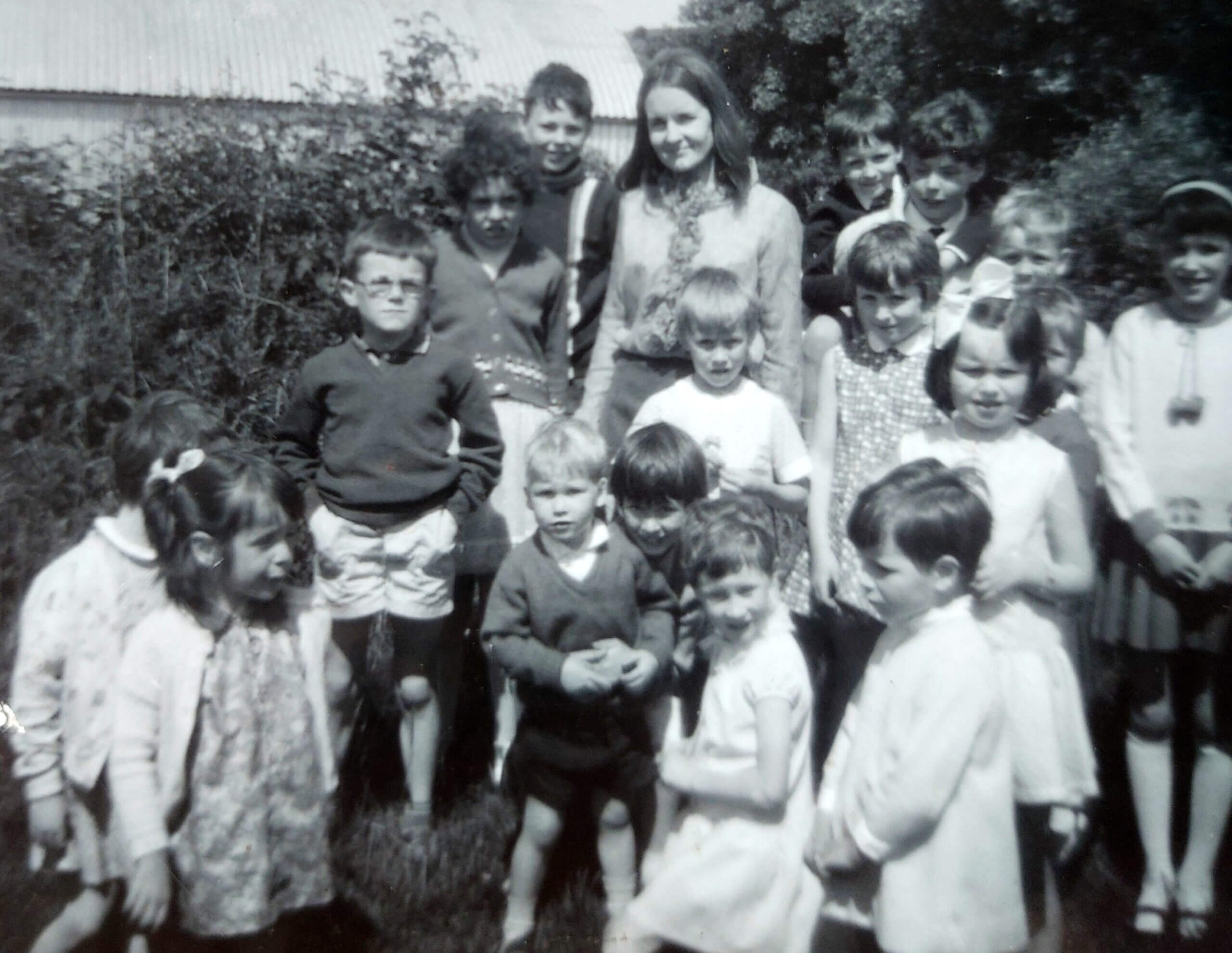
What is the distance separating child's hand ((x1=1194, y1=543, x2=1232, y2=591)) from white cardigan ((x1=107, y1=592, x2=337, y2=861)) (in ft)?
7.55

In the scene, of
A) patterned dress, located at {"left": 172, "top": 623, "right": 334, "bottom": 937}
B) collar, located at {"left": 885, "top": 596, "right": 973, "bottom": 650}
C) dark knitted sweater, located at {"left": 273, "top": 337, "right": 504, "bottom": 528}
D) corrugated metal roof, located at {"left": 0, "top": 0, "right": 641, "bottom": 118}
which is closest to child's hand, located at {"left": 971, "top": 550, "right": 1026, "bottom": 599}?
collar, located at {"left": 885, "top": 596, "right": 973, "bottom": 650}

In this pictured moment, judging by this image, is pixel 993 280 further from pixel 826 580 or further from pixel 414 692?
pixel 414 692

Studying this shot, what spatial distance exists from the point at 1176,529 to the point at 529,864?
5.91 ft

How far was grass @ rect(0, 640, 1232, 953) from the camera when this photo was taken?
2812mm

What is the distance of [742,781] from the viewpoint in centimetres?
242

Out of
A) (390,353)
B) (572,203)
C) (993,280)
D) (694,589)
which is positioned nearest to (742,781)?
(694,589)

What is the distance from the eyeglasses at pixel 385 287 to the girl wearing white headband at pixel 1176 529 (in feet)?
6.06

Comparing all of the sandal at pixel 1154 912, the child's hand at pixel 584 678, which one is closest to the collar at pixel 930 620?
the child's hand at pixel 584 678

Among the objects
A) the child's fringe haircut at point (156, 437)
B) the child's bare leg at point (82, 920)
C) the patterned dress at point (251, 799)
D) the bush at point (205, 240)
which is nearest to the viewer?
the patterned dress at point (251, 799)

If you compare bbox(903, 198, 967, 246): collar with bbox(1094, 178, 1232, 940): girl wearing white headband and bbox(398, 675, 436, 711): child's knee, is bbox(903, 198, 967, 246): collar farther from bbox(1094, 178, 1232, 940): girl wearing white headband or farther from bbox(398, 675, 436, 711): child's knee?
bbox(398, 675, 436, 711): child's knee

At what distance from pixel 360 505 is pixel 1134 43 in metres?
2.93

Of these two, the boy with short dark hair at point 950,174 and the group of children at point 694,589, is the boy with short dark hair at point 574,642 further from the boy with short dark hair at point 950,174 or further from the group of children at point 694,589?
the boy with short dark hair at point 950,174

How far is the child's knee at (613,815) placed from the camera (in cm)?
275

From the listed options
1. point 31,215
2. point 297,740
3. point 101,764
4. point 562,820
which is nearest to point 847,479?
point 562,820
